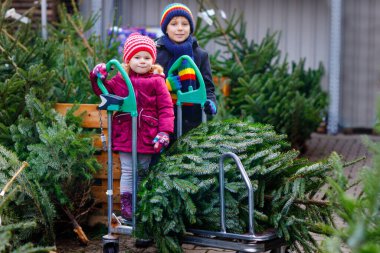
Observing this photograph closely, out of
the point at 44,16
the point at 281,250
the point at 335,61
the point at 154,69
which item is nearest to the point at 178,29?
the point at 154,69

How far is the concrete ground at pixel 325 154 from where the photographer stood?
20.1 ft

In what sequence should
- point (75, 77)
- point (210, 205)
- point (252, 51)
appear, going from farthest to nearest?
point (252, 51), point (75, 77), point (210, 205)

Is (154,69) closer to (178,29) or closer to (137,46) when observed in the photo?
(137,46)

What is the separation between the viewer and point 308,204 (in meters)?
5.18

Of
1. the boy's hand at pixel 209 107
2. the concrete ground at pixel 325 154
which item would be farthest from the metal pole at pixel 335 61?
the boy's hand at pixel 209 107

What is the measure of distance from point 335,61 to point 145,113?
7.99 meters

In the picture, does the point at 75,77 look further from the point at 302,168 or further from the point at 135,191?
the point at 302,168

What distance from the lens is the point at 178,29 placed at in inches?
246

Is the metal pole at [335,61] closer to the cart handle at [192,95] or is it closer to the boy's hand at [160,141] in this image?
the cart handle at [192,95]

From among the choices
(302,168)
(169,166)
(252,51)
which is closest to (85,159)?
(169,166)

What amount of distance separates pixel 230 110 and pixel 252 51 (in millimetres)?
1663

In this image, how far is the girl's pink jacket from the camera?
5598mm

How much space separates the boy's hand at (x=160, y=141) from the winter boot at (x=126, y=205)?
369 mm

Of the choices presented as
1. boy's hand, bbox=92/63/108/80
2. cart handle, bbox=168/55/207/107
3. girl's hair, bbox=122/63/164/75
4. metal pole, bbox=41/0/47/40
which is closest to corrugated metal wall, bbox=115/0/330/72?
metal pole, bbox=41/0/47/40
